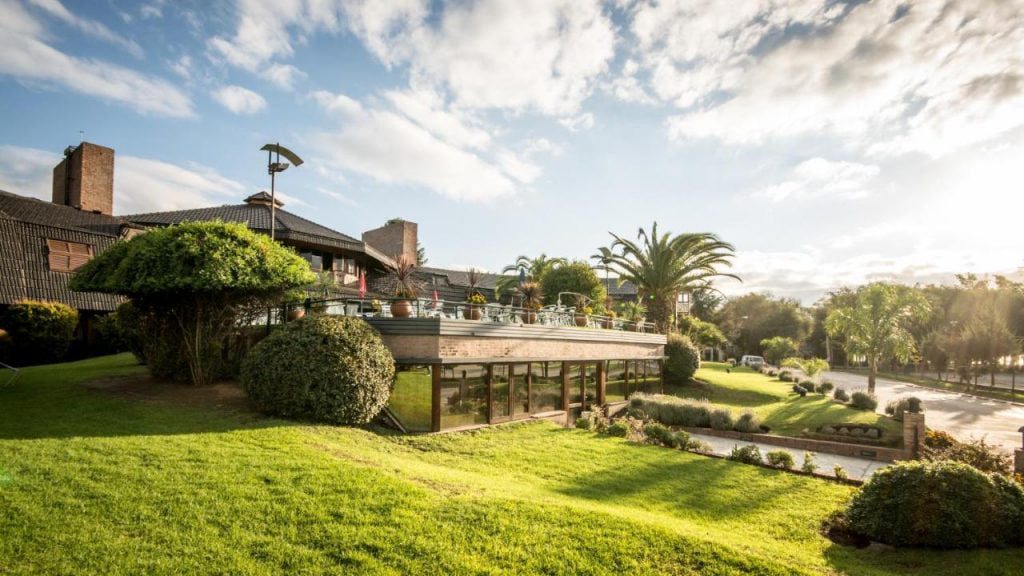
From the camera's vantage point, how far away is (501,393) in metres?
16.7

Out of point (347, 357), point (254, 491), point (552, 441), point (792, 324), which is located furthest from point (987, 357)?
point (254, 491)

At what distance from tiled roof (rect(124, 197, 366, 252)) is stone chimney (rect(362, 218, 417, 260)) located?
11211 millimetres

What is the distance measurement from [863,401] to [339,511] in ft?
97.6

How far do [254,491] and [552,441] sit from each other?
9163mm

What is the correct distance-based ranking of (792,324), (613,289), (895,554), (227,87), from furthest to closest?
1. (792,324)
2. (613,289)
3. (227,87)
4. (895,554)

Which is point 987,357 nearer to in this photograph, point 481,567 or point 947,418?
point 947,418

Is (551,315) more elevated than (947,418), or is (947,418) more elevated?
(551,315)

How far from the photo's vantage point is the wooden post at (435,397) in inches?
565

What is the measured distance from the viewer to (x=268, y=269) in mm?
13539

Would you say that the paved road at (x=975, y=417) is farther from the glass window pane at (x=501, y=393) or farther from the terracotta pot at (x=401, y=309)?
the terracotta pot at (x=401, y=309)

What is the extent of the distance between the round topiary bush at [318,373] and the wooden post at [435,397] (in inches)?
64.3

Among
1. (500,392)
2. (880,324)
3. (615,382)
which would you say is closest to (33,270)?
(500,392)

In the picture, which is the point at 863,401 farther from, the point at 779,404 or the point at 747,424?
the point at 747,424

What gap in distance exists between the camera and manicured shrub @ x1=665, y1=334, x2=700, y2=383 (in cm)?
3184
